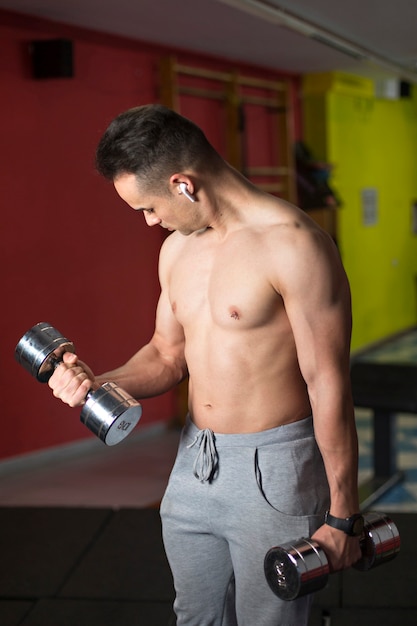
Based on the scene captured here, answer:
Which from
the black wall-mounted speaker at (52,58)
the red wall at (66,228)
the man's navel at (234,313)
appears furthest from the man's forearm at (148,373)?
the black wall-mounted speaker at (52,58)

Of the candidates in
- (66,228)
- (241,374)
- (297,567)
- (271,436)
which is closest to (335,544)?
(297,567)

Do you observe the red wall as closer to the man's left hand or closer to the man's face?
the man's face

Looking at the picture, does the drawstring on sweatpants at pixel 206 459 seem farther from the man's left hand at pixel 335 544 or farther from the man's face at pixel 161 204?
the man's face at pixel 161 204

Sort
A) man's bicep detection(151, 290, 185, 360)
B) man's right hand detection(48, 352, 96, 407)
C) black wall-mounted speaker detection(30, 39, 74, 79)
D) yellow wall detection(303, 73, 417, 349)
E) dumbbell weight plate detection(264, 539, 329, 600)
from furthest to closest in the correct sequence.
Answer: yellow wall detection(303, 73, 417, 349)
black wall-mounted speaker detection(30, 39, 74, 79)
man's bicep detection(151, 290, 185, 360)
man's right hand detection(48, 352, 96, 407)
dumbbell weight plate detection(264, 539, 329, 600)

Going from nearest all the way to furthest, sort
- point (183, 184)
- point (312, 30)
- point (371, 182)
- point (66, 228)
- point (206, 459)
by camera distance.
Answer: point (183, 184) < point (206, 459) < point (312, 30) < point (66, 228) < point (371, 182)

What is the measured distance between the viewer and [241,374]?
1.78 metres

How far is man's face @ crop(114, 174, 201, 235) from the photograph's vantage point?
1713 millimetres

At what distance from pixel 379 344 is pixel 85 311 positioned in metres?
4.24

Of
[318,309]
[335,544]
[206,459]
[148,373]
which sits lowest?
[335,544]

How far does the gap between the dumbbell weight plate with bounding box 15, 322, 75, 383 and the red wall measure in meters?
2.79

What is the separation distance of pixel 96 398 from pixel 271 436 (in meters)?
0.39

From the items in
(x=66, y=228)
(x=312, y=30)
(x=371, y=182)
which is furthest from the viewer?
(x=371, y=182)

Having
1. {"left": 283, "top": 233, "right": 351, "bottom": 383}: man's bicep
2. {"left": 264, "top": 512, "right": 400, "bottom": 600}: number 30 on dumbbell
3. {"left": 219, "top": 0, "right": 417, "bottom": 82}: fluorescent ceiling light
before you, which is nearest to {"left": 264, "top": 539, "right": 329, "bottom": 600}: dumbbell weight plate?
{"left": 264, "top": 512, "right": 400, "bottom": 600}: number 30 on dumbbell

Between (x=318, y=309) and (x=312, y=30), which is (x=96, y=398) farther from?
(x=312, y=30)
